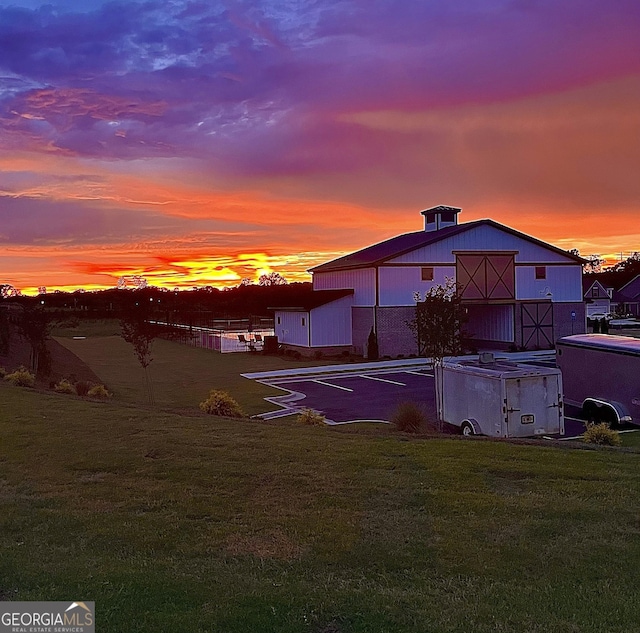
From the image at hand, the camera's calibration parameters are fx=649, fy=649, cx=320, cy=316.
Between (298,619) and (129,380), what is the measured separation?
2359cm

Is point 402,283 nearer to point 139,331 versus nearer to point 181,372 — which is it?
point 181,372

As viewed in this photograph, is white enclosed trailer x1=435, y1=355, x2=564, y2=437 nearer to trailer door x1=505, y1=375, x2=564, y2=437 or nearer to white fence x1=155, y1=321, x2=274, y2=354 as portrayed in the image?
trailer door x1=505, y1=375, x2=564, y2=437

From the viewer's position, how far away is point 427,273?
37688 millimetres

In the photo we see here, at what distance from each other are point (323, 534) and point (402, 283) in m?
31.4

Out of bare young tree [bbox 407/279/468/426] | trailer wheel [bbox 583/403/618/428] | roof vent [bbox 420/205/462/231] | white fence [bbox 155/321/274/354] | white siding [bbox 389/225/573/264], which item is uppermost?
roof vent [bbox 420/205/462/231]

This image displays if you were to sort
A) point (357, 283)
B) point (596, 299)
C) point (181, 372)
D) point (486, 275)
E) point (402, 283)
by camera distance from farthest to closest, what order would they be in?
1. point (596, 299)
2. point (486, 275)
3. point (357, 283)
4. point (402, 283)
5. point (181, 372)

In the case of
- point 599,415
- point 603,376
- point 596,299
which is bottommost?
point 599,415

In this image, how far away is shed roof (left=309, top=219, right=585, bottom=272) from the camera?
3725cm

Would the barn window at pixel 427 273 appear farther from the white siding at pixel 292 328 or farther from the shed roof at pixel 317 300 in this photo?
the white siding at pixel 292 328

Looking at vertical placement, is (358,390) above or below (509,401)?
below

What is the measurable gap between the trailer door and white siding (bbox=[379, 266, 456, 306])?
22.4m

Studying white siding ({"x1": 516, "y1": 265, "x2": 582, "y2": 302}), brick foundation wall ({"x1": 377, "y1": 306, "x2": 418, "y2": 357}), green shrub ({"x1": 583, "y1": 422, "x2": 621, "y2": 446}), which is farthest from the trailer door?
white siding ({"x1": 516, "y1": 265, "x2": 582, "y2": 302})

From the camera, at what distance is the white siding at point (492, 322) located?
1588 inches

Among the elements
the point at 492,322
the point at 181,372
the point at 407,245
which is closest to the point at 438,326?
the point at 181,372
